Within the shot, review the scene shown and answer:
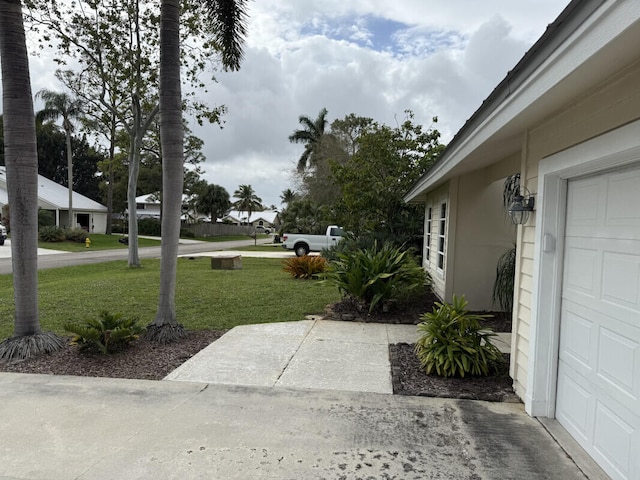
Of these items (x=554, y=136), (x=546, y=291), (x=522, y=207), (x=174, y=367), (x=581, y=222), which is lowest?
(x=174, y=367)

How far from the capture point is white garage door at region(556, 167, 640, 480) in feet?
8.80

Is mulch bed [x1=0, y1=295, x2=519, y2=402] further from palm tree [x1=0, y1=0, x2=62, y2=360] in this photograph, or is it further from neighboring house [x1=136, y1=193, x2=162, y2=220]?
neighboring house [x1=136, y1=193, x2=162, y2=220]

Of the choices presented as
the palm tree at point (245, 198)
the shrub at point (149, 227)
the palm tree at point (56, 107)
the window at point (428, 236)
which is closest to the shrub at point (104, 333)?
the window at point (428, 236)

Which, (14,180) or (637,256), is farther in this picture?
(14,180)

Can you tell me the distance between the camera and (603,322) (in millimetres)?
3012

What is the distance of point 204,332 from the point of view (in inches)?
257

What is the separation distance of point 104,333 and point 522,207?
473cm

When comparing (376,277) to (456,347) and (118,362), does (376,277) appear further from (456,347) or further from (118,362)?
(118,362)

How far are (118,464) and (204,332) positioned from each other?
362cm

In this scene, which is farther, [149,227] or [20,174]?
[149,227]

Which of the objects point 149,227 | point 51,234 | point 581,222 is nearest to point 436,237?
point 581,222

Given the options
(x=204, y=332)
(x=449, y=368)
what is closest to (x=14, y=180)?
(x=204, y=332)

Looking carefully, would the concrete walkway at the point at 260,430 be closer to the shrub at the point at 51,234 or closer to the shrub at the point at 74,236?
the shrub at the point at 51,234

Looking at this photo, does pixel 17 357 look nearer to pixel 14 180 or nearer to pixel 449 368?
pixel 14 180
